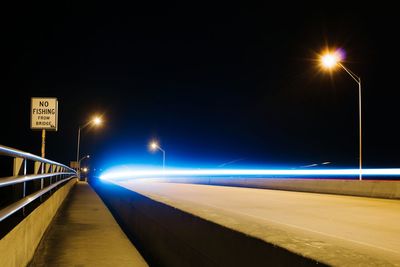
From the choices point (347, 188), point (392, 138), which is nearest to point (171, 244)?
point (347, 188)

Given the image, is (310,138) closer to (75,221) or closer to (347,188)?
(347,188)

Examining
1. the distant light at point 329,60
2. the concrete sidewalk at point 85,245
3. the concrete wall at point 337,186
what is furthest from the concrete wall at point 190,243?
the distant light at point 329,60

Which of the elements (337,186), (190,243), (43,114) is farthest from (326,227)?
(337,186)

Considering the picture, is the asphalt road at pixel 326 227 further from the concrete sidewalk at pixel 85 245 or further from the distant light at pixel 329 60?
the distant light at pixel 329 60

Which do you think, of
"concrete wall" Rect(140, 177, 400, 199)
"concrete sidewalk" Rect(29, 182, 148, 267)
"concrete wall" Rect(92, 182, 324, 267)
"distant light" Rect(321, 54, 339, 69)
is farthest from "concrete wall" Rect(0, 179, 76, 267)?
"distant light" Rect(321, 54, 339, 69)

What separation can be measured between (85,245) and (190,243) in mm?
4481

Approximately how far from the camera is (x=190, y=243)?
6180 millimetres

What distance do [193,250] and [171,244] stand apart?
1292 mm

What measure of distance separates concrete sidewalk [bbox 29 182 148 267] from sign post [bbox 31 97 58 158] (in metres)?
4.66

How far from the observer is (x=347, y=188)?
969 inches

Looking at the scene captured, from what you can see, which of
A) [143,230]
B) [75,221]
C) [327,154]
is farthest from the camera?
[327,154]

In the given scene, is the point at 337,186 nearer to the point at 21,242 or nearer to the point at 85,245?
the point at 85,245

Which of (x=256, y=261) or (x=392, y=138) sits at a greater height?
(x=392, y=138)

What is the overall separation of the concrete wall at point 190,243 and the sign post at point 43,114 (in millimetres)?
7887
